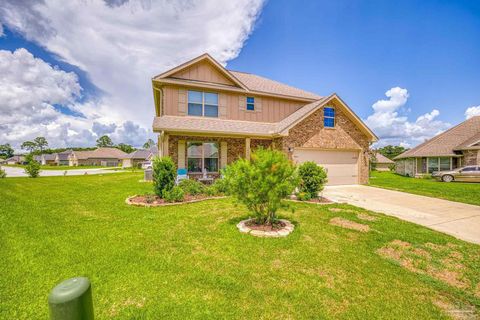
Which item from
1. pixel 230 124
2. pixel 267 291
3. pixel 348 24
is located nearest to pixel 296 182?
pixel 267 291

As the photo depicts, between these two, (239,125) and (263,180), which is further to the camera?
(239,125)

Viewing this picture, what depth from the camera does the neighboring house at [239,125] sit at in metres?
12.1

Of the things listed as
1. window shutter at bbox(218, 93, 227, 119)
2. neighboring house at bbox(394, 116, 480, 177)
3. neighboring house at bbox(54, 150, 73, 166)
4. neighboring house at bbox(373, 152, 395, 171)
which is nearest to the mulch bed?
window shutter at bbox(218, 93, 227, 119)

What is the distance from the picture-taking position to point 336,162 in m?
14.1

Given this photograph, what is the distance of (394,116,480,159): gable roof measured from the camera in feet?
71.0

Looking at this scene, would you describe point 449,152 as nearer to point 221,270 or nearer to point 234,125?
point 234,125

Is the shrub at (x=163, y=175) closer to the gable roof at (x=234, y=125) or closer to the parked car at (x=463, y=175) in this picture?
the gable roof at (x=234, y=125)

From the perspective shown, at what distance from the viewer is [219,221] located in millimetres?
6215

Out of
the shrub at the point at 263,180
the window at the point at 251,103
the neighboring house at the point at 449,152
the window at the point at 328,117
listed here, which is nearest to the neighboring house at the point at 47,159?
the window at the point at 251,103

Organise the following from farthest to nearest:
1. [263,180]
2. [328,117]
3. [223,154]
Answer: [328,117] < [223,154] < [263,180]

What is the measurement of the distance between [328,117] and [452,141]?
19.8 m

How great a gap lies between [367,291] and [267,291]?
1570mm

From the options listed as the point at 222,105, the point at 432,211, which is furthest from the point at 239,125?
the point at 432,211

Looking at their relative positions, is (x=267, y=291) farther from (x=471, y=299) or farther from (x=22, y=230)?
(x=22, y=230)
